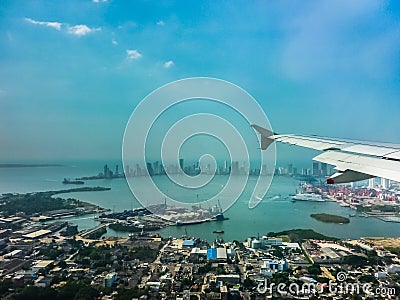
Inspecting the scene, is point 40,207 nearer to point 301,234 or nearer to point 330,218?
point 301,234

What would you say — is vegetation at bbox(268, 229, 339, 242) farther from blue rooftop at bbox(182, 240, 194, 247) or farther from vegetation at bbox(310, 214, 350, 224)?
blue rooftop at bbox(182, 240, 194, 247)

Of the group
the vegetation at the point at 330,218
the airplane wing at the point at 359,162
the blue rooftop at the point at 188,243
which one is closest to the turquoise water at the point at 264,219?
the vegetation at the point at 330,218

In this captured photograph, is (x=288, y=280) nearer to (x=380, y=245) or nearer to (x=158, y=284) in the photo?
(x=158, y=284)

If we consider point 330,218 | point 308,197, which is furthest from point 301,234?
point 308,197

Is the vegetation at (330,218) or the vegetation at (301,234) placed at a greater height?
the vegetation at (330,218)

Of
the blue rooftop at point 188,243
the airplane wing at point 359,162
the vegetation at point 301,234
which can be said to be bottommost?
the blue rooftop at point 188,243

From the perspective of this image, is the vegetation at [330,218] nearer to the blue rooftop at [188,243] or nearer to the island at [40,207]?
the blue rooftop at [188,243]

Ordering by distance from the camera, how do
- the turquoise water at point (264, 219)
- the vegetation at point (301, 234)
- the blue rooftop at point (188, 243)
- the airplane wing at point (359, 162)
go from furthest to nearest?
the turquoise water at point (264, 219) → the vegetation at point (301, 234) → the blue rooftop at point (188, 243) → the airplane wing at point (359, 162)

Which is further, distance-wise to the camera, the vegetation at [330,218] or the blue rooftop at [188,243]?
the vegetation at [330,218]

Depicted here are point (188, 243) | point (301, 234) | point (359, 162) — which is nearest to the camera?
point (359, 162)
